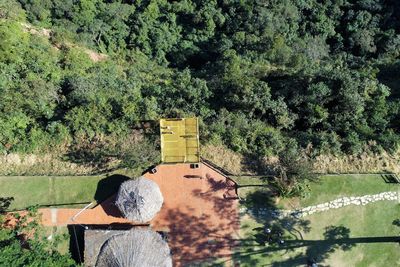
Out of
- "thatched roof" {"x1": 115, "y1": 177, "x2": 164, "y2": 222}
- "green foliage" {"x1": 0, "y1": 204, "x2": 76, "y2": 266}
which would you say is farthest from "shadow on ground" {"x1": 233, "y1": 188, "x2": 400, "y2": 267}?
"green foliage" {"x1": 0, "y1": 204, "x2": 76, "y2": 266}

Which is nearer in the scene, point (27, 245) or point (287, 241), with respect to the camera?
point (27, 245)

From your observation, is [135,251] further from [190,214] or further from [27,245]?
[27,245]

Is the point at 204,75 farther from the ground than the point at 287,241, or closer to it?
farther from the ground

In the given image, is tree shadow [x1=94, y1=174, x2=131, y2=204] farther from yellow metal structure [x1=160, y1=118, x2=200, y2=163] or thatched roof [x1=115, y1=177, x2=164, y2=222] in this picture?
yellow metal structure [x1=160, y1=118, x2=200, y2=163]

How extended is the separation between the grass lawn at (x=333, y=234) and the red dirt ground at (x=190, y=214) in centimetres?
90

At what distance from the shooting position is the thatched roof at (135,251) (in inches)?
749

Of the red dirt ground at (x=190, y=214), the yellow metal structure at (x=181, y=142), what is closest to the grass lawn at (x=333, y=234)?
the red dirt ground at (x=190, y=214)

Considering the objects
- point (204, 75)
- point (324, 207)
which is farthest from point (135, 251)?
point (204, 75)

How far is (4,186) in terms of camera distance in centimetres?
2216

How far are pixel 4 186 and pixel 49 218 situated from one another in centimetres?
305

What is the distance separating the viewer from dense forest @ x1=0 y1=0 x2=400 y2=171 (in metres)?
23.2

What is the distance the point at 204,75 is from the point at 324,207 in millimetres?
13698

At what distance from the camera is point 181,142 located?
21953 millimetres

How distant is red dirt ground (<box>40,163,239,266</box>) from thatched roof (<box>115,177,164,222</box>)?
1025mm
